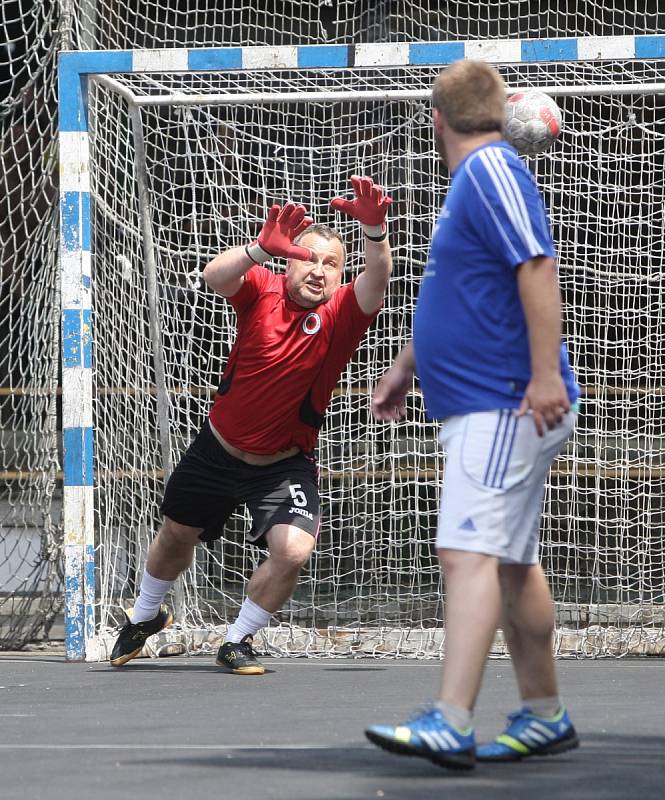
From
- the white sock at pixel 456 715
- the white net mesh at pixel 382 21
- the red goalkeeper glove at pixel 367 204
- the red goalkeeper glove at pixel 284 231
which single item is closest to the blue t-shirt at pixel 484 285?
the white sock at pixel 456 715

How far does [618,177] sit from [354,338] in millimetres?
2574

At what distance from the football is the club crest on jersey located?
1.08 meters

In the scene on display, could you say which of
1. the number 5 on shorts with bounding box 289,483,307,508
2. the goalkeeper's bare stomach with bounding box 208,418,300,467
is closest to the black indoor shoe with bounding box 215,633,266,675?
the number 5 on shorts with bounding box 289,483,307,508

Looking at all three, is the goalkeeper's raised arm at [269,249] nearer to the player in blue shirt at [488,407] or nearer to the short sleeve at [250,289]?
the short sleeve at [250,289]

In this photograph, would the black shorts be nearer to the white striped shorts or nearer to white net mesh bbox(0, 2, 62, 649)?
white net mesh bbox(0, 2, 62, 649)

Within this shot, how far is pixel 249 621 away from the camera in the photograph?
6113mm

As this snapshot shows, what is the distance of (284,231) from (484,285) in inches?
84.0

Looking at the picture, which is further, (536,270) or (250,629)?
(250,629)

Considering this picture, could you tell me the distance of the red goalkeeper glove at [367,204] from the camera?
5426mm

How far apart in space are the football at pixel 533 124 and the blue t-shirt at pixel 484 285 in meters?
2.29

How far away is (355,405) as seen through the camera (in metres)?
8.14

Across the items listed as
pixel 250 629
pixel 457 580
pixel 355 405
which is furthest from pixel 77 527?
pixel 457 580

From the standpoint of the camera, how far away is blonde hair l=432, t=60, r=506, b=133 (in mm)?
3588

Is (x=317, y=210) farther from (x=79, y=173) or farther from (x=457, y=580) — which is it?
(x=457, y=580)
